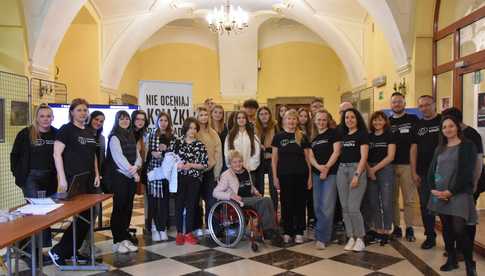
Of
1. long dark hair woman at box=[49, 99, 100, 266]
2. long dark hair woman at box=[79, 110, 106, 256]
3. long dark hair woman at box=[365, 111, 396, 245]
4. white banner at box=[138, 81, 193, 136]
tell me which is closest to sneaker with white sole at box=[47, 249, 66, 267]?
long dark hair woman at box=[49, 99, 100, 266]

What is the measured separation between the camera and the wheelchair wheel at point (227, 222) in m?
4.08

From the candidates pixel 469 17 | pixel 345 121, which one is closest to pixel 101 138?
pixel 345 121

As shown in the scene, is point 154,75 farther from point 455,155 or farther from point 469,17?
point 455,155

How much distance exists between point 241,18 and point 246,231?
19.2 feet

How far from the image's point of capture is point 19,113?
558cm

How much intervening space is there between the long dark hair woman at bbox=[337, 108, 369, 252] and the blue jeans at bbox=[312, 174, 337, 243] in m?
0.08

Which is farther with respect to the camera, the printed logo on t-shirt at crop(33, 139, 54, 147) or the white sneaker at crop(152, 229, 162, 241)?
the white sneaker at crop(152, 229, 162, 241)

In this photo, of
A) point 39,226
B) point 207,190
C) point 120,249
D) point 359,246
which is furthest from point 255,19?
point 39,226

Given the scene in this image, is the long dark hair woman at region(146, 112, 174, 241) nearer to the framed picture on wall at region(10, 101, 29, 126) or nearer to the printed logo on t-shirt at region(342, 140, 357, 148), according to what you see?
the printed logo on t-shirt at region(342, 140, 357, 148)

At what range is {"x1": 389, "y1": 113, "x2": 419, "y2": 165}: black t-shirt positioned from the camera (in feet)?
14.4

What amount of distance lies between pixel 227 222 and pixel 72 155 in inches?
61.7

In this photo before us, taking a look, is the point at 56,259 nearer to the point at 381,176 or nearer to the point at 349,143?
the point at 349,143

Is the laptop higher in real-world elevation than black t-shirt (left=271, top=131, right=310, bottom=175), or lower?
lower

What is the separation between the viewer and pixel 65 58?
8.51m
